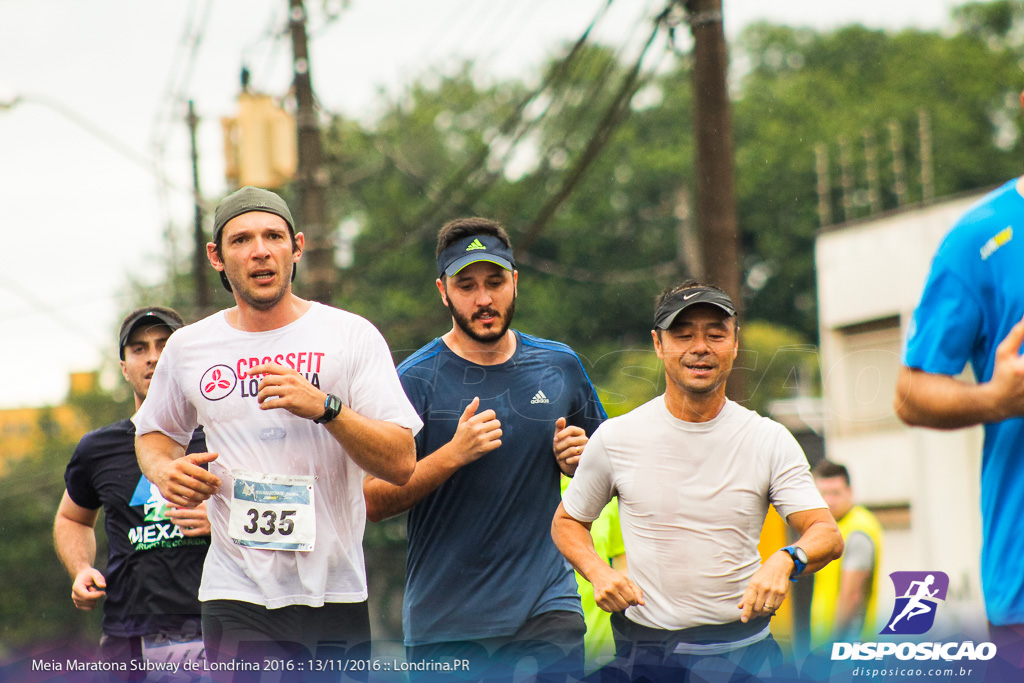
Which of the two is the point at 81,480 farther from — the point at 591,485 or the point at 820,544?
the point at 820,544

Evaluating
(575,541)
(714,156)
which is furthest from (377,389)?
(714,156)

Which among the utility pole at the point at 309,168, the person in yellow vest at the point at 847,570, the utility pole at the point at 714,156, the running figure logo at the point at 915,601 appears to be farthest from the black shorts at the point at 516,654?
the utility pole at the point at 309,168

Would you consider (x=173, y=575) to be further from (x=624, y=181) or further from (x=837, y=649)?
(x=624, y=181)

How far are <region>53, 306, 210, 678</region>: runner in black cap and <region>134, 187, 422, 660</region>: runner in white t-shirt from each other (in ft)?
4.03

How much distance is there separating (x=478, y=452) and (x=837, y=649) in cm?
137

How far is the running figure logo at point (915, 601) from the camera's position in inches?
163

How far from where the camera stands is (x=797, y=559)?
3609mm

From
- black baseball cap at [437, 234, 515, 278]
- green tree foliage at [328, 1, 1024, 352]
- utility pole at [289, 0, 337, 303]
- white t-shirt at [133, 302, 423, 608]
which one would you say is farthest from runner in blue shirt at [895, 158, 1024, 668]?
green tree foliage at [328, 1, 1024, 352]

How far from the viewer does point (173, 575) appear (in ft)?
17.4

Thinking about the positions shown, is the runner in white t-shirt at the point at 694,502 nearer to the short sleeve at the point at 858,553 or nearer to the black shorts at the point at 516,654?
the black shorts at the point at 516,654

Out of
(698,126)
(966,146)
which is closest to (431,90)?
(966,146)

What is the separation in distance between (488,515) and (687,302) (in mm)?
1156

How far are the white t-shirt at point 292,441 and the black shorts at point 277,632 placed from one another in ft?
0.12

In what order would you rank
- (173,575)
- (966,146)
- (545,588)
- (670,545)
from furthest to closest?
(966,146) → (173,575) → (545,588) → (670,545)
